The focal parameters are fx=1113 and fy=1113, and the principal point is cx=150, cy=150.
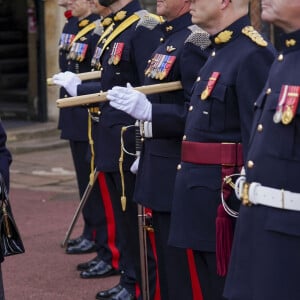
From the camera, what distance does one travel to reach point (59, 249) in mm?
8023

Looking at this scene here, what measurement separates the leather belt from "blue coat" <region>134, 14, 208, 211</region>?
1.35 ft

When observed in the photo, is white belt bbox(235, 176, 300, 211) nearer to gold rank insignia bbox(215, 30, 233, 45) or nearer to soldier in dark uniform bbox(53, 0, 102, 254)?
gold rank insignia bbox(215, 30, 233, 45)

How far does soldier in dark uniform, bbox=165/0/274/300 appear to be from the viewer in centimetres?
455

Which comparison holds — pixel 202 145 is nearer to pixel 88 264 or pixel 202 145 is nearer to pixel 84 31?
pixel 88 264

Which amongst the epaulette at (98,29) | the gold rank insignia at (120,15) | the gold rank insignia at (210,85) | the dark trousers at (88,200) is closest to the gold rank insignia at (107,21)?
the gold rank insignia at (120,15)

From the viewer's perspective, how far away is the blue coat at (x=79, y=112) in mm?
7504

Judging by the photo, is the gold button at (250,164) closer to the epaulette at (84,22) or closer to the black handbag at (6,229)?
the black handbag at (6,229)

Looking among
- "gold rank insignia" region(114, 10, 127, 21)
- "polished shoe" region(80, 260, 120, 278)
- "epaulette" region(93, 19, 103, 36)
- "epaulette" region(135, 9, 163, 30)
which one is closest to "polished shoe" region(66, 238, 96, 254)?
"polished shoe" region(80, 260, 120, 278)

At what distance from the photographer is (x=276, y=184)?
3955mm

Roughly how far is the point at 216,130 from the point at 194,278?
2.65 ft

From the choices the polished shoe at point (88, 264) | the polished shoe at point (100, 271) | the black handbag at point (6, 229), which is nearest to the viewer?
the black handbag at point (6, 229)

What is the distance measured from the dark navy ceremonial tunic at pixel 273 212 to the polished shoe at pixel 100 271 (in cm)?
312

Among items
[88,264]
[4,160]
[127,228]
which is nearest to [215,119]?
[4,160]

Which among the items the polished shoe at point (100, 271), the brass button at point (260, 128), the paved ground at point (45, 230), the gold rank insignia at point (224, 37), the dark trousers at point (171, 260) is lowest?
the paved ground at point (45, 230)
